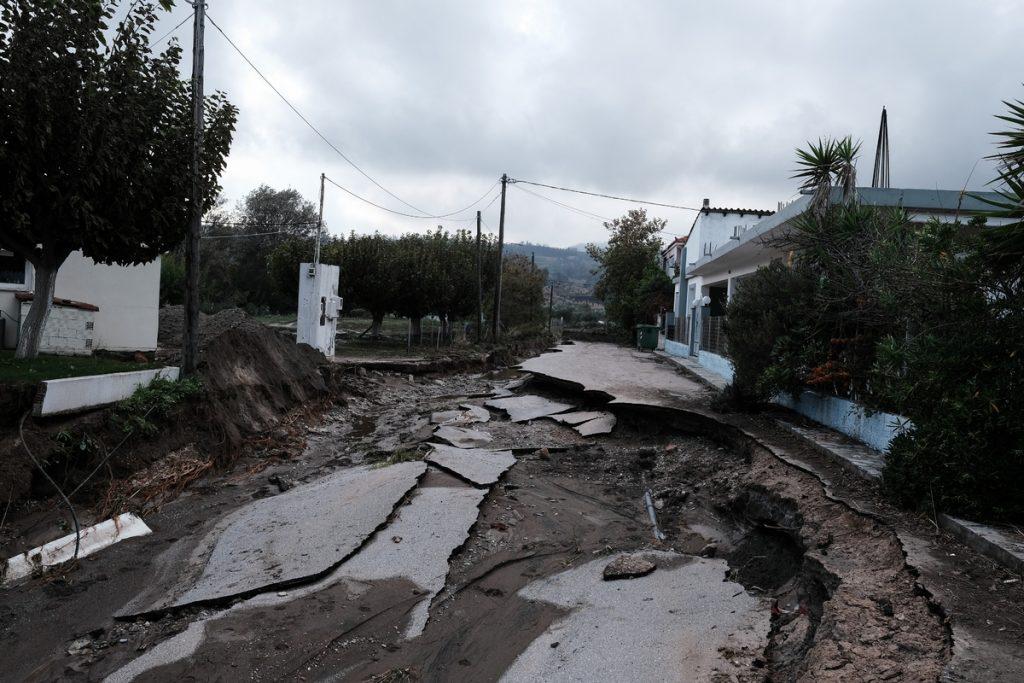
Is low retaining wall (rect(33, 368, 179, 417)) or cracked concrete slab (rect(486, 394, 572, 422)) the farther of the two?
cracked concrete slab (rect(486, 394, 572, 422))

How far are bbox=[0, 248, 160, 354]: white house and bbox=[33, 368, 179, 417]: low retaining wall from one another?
349 cm

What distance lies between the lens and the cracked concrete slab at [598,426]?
11.6m

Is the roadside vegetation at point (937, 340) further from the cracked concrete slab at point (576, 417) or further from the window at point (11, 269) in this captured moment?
the window at point (11, 269)

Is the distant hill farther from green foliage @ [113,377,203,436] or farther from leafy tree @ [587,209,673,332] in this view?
green foliage @ [113,377,203,436]

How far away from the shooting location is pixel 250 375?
40.3 ft

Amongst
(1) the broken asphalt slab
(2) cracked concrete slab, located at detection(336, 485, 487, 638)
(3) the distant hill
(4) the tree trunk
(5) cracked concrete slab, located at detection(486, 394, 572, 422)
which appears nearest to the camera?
(1) the broken asphalt slab

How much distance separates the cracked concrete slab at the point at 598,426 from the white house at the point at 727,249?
3.00 metres

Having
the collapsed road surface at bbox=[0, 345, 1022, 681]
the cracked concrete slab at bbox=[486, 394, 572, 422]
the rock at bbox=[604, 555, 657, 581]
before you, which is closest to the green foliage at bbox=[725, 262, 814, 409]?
the collapsed road surface at bbox=[0, 345, 1022, 681]

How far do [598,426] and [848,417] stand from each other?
13.6 feet

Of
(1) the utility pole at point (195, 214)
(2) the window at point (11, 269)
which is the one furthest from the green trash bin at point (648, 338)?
(2) the window at point (11, 269)

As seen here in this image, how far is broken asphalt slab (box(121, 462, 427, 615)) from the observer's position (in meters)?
5.35

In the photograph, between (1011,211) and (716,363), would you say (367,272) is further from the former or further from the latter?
(1011,211)

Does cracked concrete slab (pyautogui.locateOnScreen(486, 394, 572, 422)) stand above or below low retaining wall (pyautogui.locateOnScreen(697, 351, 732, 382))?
below

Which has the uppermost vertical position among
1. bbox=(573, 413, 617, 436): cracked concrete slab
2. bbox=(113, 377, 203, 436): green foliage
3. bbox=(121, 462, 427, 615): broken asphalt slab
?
bbox=(113, 377, 203, 436): green foliage
